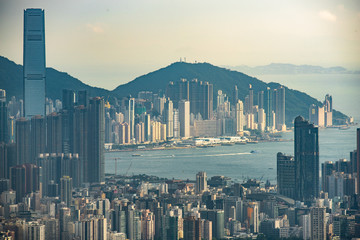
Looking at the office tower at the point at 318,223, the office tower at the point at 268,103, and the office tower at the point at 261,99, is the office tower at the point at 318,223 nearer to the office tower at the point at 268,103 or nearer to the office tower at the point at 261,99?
the office tower at the point at 268,103

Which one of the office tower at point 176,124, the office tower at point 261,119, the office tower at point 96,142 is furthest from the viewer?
the office tower at point 261,119

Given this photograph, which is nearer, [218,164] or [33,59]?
[218,164]

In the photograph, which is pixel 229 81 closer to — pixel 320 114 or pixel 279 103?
pixel 279 103

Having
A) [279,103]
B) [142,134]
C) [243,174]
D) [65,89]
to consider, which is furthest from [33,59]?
[279,103]

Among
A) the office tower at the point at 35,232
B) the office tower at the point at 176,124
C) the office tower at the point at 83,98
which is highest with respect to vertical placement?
the office tower at the point at 83,98

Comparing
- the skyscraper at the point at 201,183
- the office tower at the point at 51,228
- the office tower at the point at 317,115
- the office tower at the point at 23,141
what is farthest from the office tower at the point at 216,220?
the office tower at the point at 317,115

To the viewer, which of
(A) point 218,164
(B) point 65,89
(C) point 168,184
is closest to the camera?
(C) point 168,184

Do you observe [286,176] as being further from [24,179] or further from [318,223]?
[318,223]
